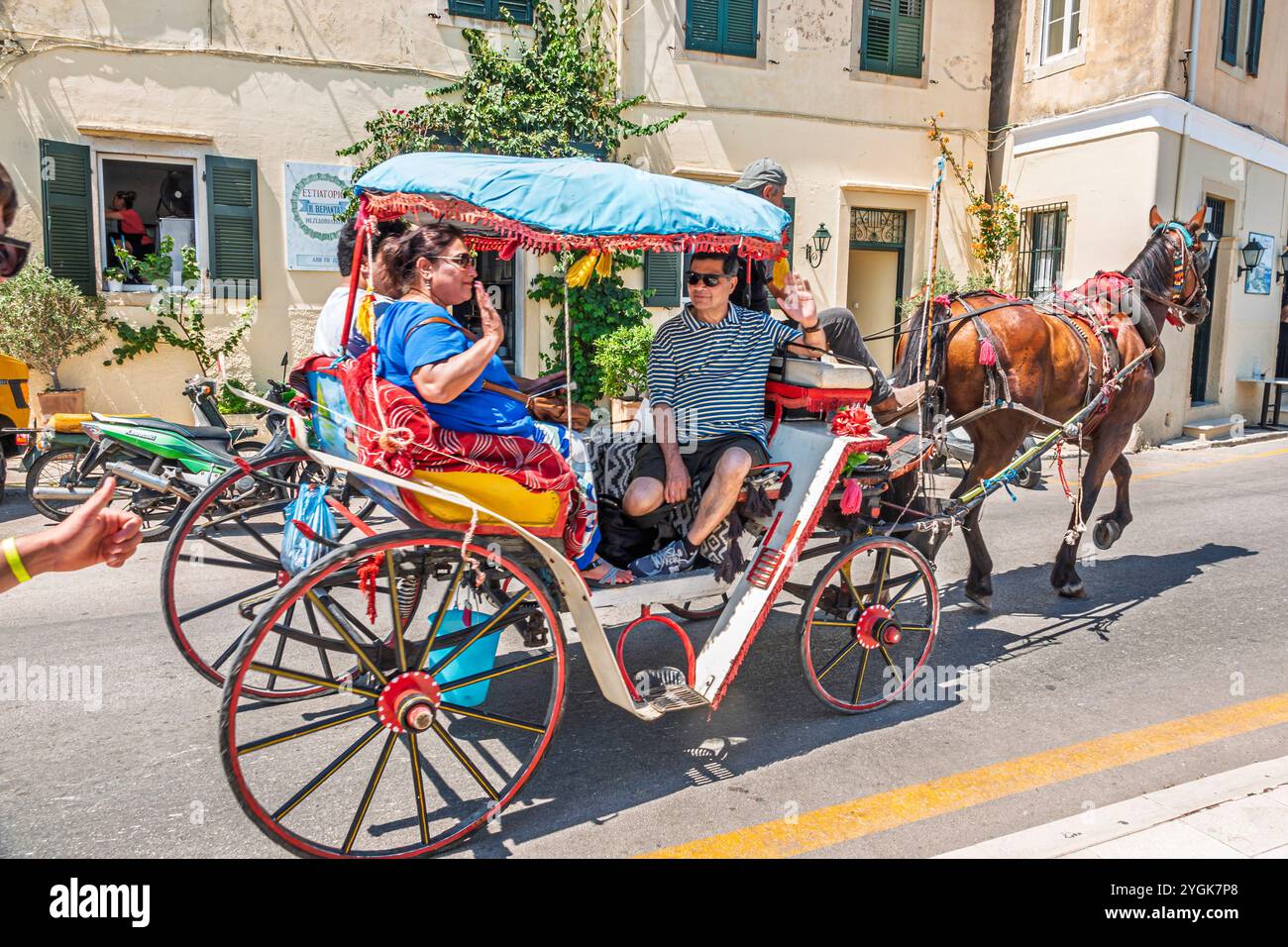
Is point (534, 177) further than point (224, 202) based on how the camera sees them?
No

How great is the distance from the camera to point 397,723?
3.25m

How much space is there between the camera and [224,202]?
35.3 feet

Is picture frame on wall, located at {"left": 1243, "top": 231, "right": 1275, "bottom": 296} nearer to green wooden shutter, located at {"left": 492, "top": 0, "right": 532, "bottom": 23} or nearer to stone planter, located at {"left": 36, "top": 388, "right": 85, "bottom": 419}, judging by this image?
green wooden shutter, located at {"left": 492, "top": 0, "right": 532, "bottom": 23}

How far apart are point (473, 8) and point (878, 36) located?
18.8 ft

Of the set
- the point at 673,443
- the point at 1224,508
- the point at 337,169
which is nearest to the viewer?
the point at 673,443

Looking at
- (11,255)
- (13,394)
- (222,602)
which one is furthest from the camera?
(13,394)

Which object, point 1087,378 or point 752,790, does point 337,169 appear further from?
point 752,790

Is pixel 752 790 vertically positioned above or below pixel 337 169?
below

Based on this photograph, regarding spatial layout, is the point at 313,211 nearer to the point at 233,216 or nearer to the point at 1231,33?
the point at 233,216

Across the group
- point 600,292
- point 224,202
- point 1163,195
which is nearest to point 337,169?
point 224,202

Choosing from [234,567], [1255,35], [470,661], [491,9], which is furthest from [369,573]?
[1255,35]

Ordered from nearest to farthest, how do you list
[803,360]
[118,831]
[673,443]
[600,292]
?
[118,831] < [673,443] < [803,360] < [600,292]

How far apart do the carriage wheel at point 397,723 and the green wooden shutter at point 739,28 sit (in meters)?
10.7

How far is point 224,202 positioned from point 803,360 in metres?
8.42
